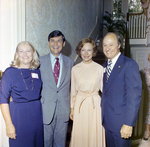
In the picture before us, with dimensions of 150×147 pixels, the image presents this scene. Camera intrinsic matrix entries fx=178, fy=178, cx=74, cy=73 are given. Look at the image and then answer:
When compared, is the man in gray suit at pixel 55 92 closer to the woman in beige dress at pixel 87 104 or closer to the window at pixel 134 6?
the woman in beige dress at pixel 87 104

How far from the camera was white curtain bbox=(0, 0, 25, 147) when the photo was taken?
7.02 feet

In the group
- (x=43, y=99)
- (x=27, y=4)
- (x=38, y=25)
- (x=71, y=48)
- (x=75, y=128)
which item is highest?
(x=27, y=4)

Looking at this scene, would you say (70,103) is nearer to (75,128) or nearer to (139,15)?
(75,128)

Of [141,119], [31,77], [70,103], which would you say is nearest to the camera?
[31,77]

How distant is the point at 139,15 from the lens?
6773mm

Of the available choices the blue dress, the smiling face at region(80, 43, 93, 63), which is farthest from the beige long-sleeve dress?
the blue dress

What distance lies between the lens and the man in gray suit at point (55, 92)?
214 centimetres

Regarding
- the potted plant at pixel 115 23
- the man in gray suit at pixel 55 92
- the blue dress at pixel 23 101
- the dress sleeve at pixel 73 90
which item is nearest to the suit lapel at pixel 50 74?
the man in gray suit at pixel 55 92

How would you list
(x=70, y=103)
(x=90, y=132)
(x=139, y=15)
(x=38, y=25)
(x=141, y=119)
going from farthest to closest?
(x=139, y=15)
(x=141, y=119)
(x=38, y=25)
(x=70, y=103)
(x=90, y=132)

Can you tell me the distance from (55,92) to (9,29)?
0.95 meters

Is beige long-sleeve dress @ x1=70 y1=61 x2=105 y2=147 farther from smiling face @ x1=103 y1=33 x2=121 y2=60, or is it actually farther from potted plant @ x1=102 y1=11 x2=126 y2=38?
potted plant @ x1=102 y1=11 x2=126 y2=38

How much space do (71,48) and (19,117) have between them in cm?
220

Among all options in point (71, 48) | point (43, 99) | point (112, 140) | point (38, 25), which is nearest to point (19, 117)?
point (43, 99)

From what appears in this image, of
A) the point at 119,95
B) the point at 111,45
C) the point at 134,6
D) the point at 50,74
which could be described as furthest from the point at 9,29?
the point at 134,6
